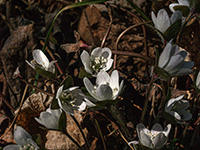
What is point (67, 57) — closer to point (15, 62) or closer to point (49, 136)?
point (15, 62)

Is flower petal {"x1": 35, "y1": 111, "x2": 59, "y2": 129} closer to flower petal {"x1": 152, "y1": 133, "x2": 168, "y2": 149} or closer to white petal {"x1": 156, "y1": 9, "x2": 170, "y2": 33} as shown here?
flower petal {"x1": 152, "y1": 133, "x2": 168, "y2": 149}

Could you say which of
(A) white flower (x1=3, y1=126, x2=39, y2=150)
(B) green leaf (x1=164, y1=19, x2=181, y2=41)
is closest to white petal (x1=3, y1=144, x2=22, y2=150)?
(A) white flower (x1=3, y1=126, x2=39, y2=150)

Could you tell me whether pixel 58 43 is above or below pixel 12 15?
below

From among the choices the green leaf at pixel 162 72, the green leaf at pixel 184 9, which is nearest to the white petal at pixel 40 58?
the green leaf at pixel 162 72

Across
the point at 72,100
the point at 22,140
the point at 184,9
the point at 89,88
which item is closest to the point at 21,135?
the point at 22,140

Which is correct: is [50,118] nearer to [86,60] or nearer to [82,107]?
[82,107]

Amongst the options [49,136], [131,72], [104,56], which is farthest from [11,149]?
[131,72]

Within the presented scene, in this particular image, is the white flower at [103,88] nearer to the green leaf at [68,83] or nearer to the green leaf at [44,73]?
the green leaf at [68,83]
